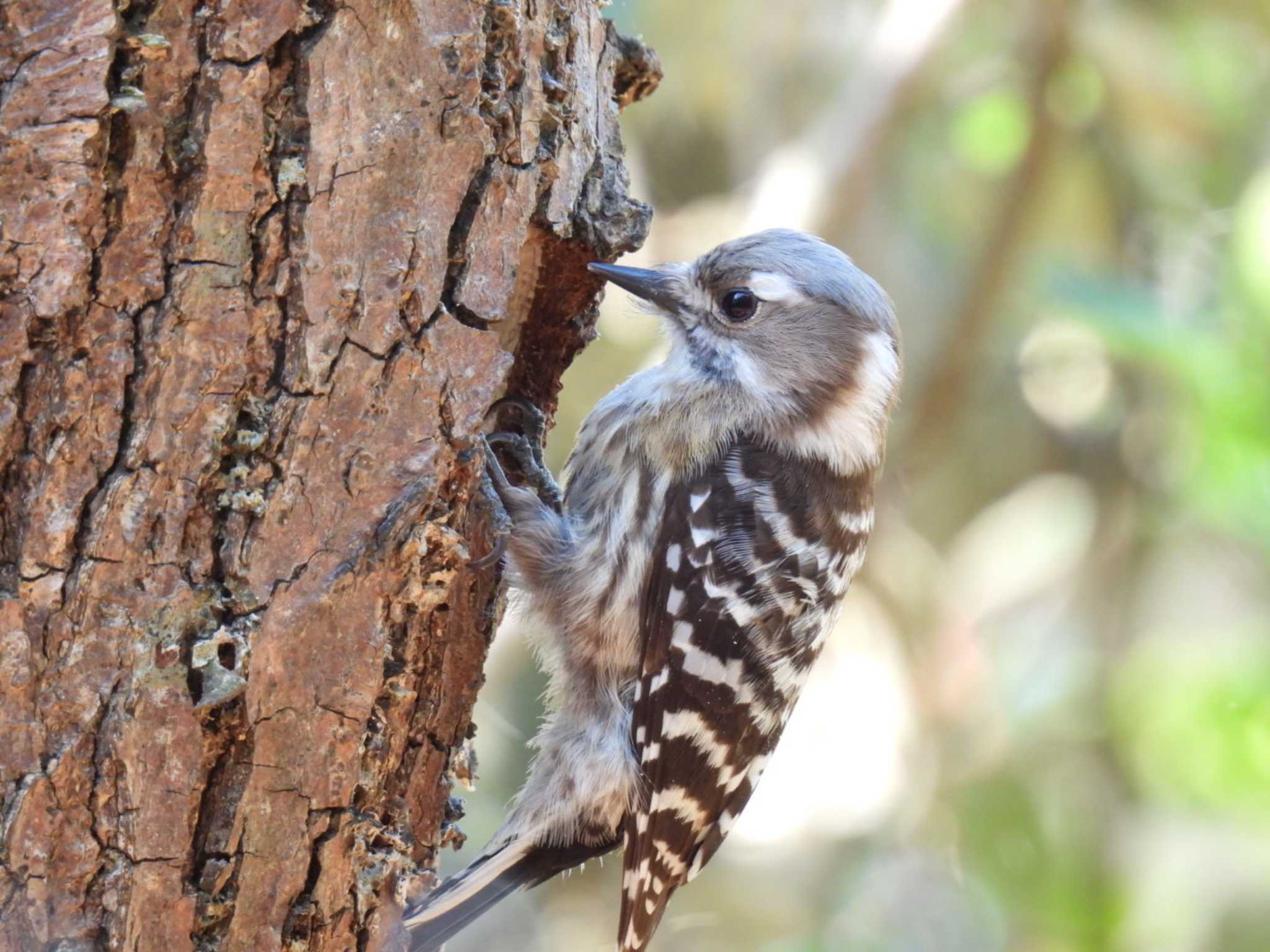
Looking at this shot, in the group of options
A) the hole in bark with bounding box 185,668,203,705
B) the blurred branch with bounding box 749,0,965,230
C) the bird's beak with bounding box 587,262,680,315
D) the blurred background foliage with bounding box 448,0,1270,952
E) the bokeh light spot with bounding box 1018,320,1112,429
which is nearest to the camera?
the hole in bark with bounding box 185,668,203,705

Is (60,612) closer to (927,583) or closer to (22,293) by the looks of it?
(22,293)

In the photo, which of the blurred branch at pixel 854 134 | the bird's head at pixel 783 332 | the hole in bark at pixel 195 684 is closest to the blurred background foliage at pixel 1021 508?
the blurred branch at pixel 854 134

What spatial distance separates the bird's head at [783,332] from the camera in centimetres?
312

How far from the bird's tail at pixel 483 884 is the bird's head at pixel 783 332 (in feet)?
3.59

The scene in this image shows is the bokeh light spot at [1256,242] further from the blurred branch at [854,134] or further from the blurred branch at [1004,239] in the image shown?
the blurred branch at [854,134]

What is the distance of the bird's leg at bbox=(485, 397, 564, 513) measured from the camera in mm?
2668

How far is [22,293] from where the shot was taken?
1640 mm

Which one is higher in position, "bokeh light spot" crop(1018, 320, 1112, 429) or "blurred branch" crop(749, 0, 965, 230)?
"blurred branch" crop(749, 0, 965, 230)

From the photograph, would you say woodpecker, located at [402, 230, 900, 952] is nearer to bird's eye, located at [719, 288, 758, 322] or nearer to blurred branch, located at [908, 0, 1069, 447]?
bird's eye, located at [719, 288, 758, 322]

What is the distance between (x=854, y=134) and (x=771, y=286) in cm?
179

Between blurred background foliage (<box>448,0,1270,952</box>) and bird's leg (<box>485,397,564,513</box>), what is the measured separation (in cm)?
231

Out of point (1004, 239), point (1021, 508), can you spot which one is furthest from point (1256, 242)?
point (1021, 508)

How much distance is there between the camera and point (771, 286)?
3.14 metres

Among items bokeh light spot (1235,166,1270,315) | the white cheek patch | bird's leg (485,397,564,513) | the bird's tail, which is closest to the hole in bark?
the bird's tail
